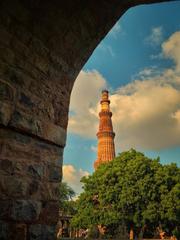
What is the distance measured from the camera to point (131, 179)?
20.6 m

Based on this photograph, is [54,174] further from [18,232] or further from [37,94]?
[37,94]

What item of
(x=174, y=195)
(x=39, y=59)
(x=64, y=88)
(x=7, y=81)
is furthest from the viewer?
(x=174, y=195)

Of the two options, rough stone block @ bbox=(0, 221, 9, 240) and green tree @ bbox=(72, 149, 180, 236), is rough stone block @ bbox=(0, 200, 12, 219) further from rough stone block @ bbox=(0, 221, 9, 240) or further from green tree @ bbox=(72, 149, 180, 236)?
A: green tree @ bbox=(72, 149, 180, 236)

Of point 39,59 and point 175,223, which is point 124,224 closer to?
point 175,223

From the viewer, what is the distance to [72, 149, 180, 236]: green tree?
19.3 meters

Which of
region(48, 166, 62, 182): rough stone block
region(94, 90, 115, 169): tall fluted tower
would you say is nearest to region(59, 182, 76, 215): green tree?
region(94, 90, 115, 169): tall fluted tower

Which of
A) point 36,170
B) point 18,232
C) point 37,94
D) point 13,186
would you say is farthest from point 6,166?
point 37,94

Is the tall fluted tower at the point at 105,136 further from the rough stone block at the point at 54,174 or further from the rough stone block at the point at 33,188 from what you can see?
the rough stone block at the point at 33,188

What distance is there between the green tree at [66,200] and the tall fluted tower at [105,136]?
524 centimetres

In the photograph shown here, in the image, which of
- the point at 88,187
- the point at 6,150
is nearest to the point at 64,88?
the point at 6,150

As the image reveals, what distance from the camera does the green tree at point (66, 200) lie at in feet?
106

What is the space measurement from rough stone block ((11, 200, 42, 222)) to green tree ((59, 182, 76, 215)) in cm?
2799

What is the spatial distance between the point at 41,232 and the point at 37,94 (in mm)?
1399

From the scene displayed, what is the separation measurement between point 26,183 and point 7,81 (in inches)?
39.5
